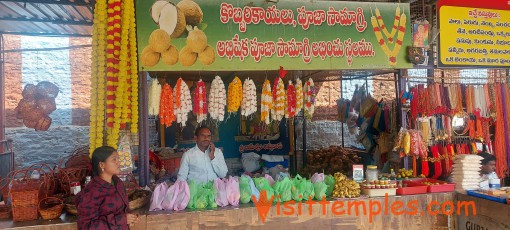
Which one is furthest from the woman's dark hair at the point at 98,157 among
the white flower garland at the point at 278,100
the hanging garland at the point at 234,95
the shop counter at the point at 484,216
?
the shop counter at the point at 484,216

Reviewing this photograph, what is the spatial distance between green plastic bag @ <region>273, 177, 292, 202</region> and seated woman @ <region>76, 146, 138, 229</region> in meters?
1.59

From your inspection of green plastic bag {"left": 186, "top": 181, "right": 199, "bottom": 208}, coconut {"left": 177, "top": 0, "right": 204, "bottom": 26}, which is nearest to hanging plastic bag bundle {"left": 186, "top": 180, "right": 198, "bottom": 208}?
green plastic bag {"left": 186, "top": 181, "right": 199, "bottom": 208}

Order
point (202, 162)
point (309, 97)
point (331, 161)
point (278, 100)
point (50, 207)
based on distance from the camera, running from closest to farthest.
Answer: point (50, 207), point (202, 162), point (278, 100), point (309, 97), point (331, 161)

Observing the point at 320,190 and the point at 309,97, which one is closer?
the point at 320,190

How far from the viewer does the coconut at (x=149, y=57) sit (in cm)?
423

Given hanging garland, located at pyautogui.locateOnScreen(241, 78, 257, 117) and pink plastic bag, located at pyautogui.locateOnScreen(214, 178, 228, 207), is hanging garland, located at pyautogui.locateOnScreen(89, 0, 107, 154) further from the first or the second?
hanging garland, located at pyautogui.locateOnScreen(241, 78, 257, 117)

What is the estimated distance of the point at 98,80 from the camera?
400 centimetres

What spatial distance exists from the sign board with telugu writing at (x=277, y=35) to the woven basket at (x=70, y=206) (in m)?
1.53

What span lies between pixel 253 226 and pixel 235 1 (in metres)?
2.54

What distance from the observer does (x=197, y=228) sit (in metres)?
3.71

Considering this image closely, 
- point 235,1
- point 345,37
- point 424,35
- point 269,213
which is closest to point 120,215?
point 269,213

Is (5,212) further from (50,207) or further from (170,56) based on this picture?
(170,56)

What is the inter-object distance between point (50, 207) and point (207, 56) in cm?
220

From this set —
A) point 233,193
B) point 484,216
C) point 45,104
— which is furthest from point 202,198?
point 45,104
